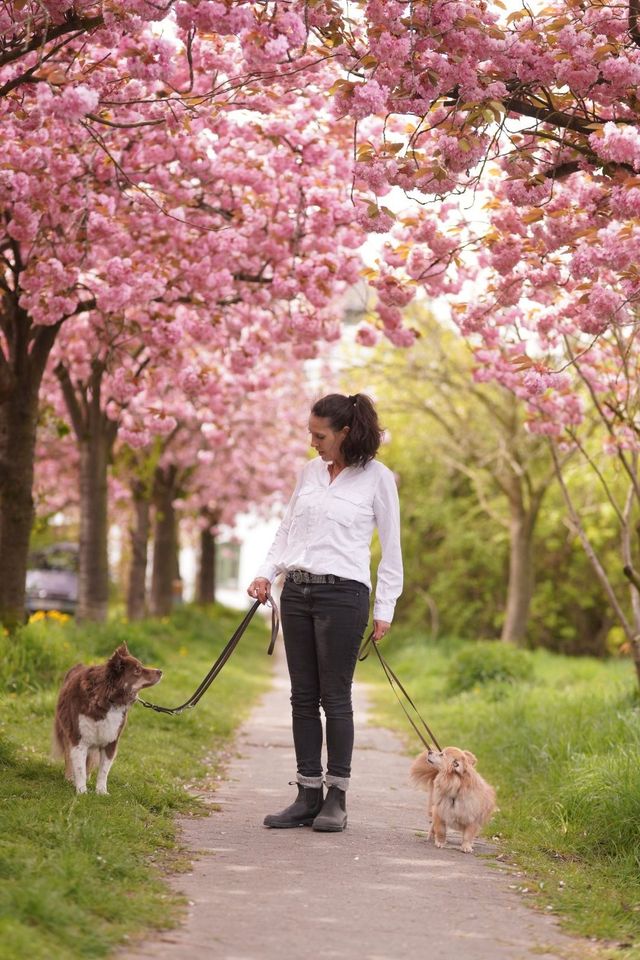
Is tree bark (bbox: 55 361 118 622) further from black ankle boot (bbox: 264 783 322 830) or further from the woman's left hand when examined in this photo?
the woman's left hand

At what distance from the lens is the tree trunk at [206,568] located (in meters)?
32.2

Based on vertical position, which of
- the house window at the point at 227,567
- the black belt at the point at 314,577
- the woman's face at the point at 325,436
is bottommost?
the black belt at the point at 314,577

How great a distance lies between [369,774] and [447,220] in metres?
4.46

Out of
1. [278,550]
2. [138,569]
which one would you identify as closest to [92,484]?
[138,569]

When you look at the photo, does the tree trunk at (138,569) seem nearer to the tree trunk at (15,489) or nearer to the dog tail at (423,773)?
the tree trunk at (15,489)

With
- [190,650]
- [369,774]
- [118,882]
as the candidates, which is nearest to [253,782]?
[369,774]

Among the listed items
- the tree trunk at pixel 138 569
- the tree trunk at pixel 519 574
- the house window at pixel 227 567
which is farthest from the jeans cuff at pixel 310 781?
the house window at pixel 227 567

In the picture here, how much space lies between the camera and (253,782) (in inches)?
333

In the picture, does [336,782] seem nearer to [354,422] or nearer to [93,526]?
[354,422]

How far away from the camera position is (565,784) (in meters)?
7.84

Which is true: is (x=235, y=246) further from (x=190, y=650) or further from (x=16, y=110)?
(x=190, y=650)

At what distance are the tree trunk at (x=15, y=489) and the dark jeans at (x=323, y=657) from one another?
5402mm

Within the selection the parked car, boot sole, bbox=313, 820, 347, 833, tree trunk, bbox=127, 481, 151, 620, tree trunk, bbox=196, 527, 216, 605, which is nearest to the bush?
tree trunk, bbox=127, 481, 151, 620

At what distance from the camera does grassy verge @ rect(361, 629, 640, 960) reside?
18.5 feet
